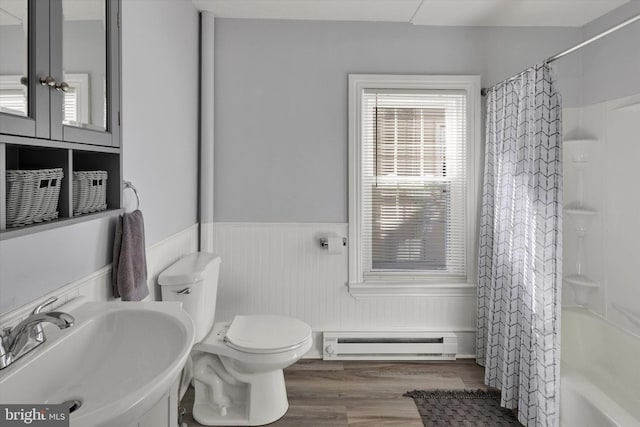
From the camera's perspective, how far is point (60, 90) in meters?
1.21

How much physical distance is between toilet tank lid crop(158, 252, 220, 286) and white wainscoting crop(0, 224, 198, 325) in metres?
0.05

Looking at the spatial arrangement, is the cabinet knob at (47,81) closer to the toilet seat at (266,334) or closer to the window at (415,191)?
the toilet seat at (266,334)

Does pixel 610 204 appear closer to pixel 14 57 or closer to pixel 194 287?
pixel 194 287

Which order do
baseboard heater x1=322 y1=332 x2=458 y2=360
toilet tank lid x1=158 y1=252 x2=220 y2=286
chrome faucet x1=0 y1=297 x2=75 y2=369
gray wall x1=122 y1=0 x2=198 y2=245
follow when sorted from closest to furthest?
chrome faucet x1=0 y1=297 x2=75 y2=369 → gray wall x1=122 y1=0 x2=198 y2=245 → toilet tank lid x1=158 y1=252 x2=220 y2=286 → baseboard heater x1=322 y1=332 x2=458 y2=360

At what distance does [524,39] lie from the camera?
3053 millimetres

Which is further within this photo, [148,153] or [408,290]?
[408,290]

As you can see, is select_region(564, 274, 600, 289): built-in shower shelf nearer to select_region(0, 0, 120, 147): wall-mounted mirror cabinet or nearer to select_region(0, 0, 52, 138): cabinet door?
select_region(0, 0, 120, 147): wall-mounted mirror cabinet

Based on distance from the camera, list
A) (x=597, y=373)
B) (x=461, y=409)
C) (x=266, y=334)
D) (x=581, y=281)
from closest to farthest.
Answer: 1. (x=266, y=334)
2. (x=461, y=409)
3. (x=597, y=373)
4. (x=581, y=281)

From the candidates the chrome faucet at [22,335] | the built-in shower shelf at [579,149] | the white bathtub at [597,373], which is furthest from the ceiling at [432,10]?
the chrome faucet at [22,335]

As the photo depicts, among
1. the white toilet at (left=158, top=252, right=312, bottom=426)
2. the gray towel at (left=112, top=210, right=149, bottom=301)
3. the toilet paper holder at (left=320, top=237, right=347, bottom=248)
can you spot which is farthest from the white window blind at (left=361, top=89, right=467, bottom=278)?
the gray towel at (left=112, top=210, right=149, bottom=301)

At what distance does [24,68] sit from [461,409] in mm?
2483

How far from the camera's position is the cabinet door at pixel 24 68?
1.02m

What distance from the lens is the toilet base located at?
2.28m

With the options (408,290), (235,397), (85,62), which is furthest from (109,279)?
(408,290)
